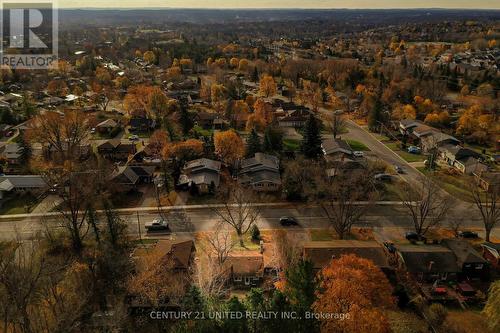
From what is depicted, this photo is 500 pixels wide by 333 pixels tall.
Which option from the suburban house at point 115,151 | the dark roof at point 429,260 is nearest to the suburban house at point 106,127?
the suburban house at point 115,151

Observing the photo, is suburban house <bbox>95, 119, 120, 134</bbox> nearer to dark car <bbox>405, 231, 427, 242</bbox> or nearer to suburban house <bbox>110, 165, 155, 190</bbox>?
suburban house <bbox>110, 165, 155, 190</bbox>

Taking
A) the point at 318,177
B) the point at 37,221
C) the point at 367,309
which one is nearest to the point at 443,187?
the point at 318,177

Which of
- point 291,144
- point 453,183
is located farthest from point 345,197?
point 291,144

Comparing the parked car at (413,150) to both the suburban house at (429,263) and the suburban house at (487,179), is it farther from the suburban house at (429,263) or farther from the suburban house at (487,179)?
the suburban house at (429,263)

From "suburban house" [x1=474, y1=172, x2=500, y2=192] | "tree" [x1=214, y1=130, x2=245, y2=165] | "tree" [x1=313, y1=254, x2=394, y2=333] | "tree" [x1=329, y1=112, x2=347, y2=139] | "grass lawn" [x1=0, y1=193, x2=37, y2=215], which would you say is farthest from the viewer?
"tree" [x1=329, y1=112, x2=347, y2=139]

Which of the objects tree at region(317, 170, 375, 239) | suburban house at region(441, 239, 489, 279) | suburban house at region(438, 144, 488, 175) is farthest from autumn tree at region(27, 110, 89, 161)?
suburban house at region(438, 144, 488, 175)

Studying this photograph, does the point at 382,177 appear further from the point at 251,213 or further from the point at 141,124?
the point at 141,124
